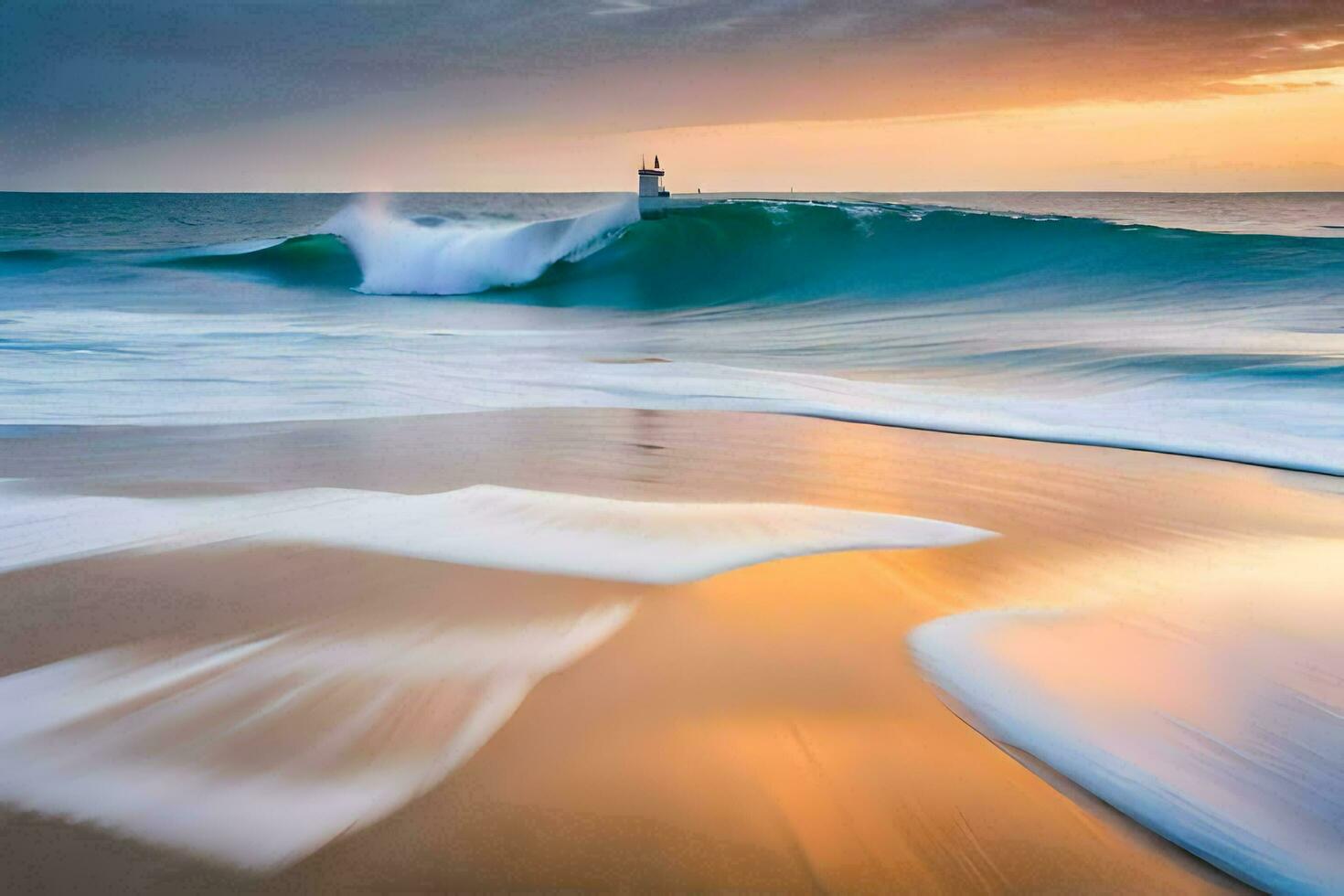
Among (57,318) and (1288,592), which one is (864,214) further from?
(1288,592)

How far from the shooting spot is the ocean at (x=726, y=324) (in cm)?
547

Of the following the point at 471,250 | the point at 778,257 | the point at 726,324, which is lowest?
the point at 726,324

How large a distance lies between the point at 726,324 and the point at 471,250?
5.60 metres

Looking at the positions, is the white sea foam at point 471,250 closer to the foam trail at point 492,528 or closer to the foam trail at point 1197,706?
the foam trail at point 492,528

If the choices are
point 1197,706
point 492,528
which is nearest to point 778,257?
point 492,528

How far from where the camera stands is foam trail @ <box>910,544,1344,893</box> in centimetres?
167

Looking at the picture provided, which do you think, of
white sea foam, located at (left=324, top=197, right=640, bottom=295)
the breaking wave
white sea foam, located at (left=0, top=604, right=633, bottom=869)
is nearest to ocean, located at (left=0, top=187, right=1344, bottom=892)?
white sea foam, located at (left=0, top=604, right=633, bottom=869)

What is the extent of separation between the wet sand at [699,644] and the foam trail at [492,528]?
0.35 feet

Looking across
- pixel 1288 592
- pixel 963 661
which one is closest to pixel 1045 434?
pixel 1288 592

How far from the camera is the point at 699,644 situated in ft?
7.76

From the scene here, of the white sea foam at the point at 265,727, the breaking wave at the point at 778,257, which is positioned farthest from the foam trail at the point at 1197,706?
the breaking wave at the point at 778,257

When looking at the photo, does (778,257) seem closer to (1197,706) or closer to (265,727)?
(1197,706)

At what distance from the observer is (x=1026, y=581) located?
2.80m

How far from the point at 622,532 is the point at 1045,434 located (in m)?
2.46
